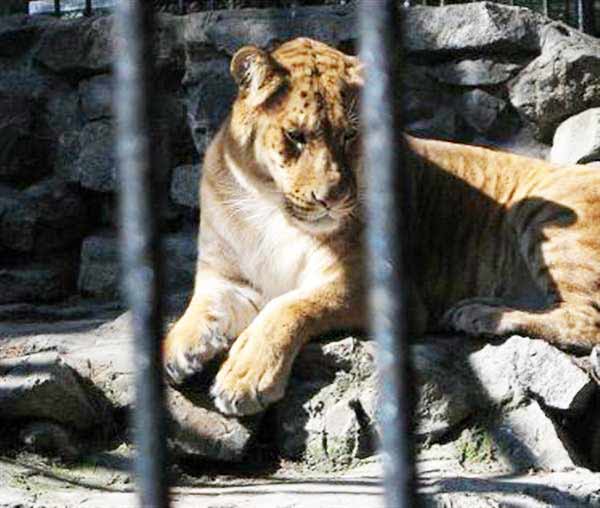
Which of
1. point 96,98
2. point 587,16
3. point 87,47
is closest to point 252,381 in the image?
point 96,98

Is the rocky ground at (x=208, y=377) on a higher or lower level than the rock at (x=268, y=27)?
lower

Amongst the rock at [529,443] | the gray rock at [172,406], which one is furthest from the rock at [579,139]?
the gray rock at [172,406]

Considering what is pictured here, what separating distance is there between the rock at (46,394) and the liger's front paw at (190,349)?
0.29 metres

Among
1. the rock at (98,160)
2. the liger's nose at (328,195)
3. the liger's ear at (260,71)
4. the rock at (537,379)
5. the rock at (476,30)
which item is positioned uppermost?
the rock at (476,30)

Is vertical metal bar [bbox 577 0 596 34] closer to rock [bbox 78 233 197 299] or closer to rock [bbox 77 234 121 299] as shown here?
rock [bbox 78 233 197 299]

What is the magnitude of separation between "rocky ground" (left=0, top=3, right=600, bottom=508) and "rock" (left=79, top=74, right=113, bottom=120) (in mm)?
10

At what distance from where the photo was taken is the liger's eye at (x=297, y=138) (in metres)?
4.82

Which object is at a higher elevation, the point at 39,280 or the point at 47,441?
the point at 39,280

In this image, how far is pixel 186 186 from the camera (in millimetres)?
6543

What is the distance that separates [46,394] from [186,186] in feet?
7.07

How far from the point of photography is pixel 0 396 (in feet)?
14.9

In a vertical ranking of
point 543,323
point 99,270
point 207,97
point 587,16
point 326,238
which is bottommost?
point 543,323

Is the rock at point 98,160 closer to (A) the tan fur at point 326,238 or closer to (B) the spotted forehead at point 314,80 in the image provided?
(A) the tan fur at point 326,238

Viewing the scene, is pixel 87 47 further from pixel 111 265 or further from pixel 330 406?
pixel 330 406
